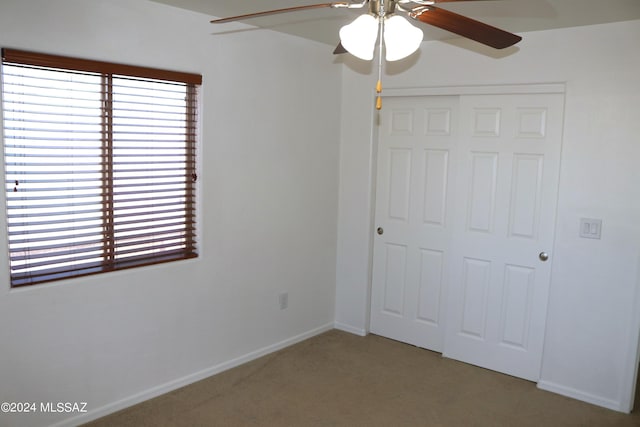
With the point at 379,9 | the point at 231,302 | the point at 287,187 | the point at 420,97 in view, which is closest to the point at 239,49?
the point at 287,187

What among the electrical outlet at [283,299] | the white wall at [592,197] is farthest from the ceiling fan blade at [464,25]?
the electrical outlet at [283,299]

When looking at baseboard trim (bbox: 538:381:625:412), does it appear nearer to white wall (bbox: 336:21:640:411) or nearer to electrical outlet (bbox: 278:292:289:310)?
white wall (bbox: 336:21:640:411)

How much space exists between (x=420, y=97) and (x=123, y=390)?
2.87m

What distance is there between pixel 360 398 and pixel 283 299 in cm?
103

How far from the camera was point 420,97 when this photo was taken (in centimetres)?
411

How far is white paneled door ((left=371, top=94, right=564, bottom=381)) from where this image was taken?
11.9 ft

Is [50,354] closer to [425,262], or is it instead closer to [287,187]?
[287,187]

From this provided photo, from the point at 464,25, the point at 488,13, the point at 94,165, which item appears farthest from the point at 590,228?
the point at 94,165

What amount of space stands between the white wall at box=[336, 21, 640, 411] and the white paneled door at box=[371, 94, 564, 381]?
115 millimetres

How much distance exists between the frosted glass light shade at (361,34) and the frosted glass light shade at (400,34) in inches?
1.8

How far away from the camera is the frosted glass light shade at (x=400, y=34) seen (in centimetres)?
186

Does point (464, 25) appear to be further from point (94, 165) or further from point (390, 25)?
point (94, 165)

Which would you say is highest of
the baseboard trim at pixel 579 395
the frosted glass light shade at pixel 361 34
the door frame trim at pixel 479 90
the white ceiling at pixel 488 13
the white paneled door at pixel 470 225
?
the white ceiling at pixel 488 13

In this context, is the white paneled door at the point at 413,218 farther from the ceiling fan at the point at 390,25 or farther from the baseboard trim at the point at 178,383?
the ceiling fan at the point at 390,25
